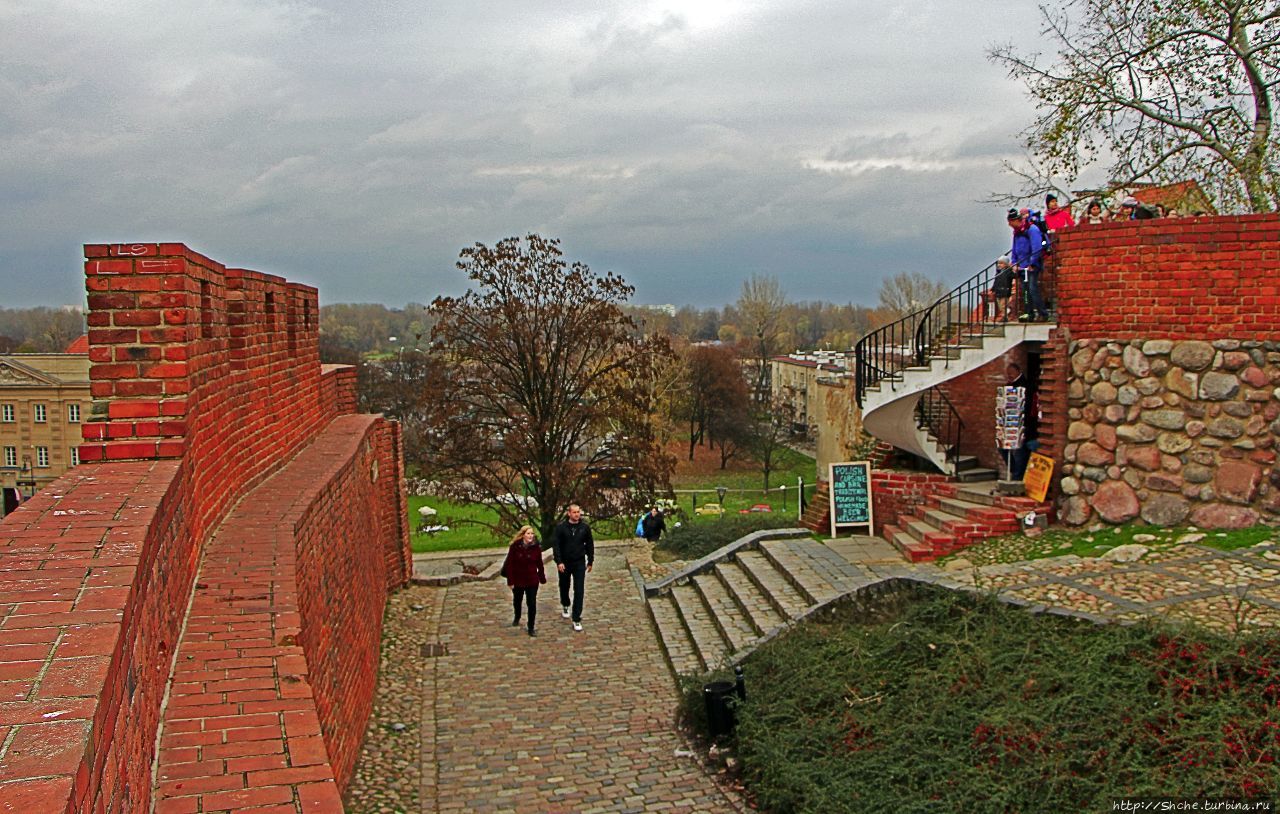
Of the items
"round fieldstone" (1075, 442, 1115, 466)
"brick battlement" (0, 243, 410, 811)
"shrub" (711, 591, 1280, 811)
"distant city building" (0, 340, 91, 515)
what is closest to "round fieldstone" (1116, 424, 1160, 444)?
"round fieldstone" (1075, 442, 1115, 466)

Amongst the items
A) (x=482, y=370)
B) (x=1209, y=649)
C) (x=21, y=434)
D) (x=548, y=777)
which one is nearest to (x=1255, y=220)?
(x=1209, y=649)

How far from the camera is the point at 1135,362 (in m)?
9.76

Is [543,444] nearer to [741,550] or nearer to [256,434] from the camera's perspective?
[741,550]

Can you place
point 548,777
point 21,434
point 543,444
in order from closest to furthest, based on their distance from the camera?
point 548,777 < point 543,444 < point 21,434

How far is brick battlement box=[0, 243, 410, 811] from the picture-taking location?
2.25 metres

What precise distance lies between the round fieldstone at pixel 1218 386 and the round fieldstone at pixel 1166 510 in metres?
1.06

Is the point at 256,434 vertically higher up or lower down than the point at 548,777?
higher up

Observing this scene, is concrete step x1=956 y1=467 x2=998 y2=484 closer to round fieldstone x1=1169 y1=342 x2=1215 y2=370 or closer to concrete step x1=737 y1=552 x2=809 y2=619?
concrete step x1=737 y1=552 x2=809 y2=619

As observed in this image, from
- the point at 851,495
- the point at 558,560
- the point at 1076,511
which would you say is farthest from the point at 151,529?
the point at 851,495

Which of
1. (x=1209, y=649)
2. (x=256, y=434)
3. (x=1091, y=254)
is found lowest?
(x=1209, y=649)

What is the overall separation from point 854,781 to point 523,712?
3.63m

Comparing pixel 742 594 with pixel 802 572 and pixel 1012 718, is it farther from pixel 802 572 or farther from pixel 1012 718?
pixel 1012 718

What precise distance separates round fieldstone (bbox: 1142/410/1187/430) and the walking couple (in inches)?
239

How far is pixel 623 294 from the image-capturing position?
20.5 m
